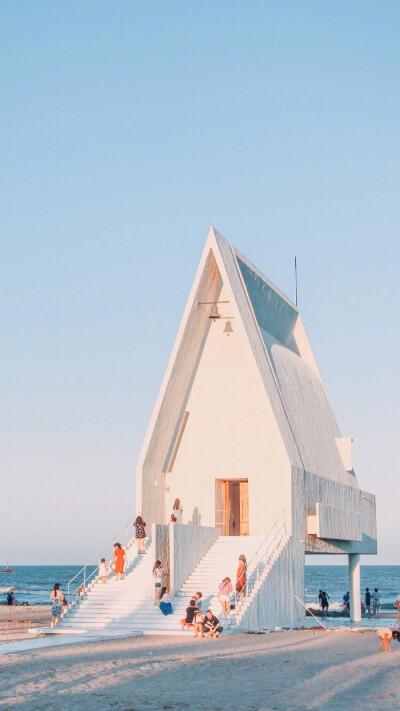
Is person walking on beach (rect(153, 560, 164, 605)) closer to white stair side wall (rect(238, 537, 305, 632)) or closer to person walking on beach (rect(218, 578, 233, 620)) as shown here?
person walking on beach (rect(218, 578, 233, 620))

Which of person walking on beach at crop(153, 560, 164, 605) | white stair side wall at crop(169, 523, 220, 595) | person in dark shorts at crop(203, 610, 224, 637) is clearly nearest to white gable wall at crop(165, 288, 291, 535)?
white stair side wall at crop(169, 523, 220, 595)

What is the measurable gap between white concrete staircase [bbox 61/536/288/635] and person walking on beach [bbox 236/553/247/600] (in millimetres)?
214

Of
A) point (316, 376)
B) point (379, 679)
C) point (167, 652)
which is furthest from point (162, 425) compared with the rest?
point (379, 679)

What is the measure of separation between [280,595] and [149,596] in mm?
2876

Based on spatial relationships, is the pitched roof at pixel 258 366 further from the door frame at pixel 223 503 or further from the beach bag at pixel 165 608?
the beach bag at pixel 165 608

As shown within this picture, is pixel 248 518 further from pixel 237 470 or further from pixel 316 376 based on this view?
pixel 316 376

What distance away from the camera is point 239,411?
925 inches

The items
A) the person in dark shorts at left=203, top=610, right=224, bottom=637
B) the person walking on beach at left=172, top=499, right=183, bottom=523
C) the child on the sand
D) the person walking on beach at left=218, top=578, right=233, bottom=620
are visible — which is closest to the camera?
the child on the sand

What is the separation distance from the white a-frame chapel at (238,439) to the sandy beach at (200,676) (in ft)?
19.6

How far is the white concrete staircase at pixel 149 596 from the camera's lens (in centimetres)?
1698

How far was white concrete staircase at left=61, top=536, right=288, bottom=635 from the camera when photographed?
16984 millimetres

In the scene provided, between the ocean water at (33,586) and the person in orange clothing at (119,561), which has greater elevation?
the person in orange clothing at (119,561)

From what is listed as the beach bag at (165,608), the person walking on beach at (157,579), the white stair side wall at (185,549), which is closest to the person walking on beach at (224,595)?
the beach bag at (165,608)

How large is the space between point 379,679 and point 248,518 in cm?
1270
